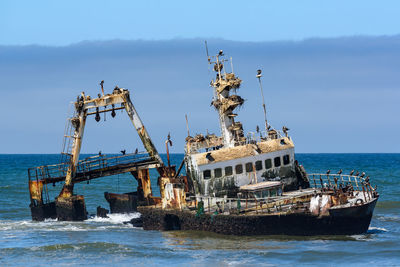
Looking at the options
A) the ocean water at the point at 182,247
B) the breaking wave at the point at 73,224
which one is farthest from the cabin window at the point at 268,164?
the breaking wave at the point at 73,224

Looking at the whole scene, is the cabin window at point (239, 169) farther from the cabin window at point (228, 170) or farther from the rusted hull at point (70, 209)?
the rusted hull at point (70, 209)

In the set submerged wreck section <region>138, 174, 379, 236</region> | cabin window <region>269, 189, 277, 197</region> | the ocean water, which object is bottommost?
the ocean water

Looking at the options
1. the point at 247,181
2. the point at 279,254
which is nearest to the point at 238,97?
the point at 247,181

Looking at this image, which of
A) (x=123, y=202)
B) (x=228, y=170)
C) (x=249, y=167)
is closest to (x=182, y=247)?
(x=228, y=170)

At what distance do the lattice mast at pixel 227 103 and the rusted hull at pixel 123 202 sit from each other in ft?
29.8

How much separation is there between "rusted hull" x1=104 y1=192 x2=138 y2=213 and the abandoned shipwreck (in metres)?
0.08

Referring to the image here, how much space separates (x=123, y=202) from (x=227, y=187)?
11.7m

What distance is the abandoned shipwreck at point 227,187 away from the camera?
31.6m

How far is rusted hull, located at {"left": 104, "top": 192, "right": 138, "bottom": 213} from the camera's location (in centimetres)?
4512

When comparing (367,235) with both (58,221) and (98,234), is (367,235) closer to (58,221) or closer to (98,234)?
(98,234)

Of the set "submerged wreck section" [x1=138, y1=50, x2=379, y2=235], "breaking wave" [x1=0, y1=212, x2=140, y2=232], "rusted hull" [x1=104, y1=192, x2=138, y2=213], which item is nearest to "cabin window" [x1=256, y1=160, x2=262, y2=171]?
"submerged wreck section" [x1=138, y1=50, x2=379, y2=235]

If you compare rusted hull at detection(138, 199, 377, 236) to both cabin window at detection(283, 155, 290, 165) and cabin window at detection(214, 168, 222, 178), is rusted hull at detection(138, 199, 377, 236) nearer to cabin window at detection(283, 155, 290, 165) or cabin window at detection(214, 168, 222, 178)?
cabin window at detection(214, 168, 222, 178)

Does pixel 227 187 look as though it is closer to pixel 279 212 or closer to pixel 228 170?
pixel 228 170

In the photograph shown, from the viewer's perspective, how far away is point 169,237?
3469 centimetres
